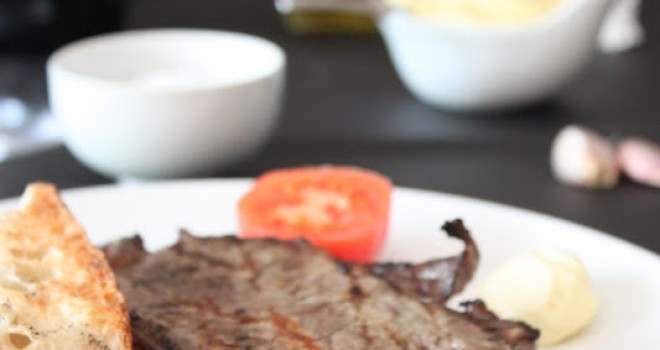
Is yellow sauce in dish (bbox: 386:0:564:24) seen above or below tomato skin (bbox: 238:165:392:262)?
above

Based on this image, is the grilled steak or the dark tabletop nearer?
the grilled steak

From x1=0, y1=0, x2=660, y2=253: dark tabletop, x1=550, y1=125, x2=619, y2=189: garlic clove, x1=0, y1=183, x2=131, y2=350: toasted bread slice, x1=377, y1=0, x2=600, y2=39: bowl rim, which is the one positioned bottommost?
x1=0, y1=0, x2=660, y2=253: dark tabletop

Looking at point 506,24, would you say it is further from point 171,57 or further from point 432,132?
point 171,57

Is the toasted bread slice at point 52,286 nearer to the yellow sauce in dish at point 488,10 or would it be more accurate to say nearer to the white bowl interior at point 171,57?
the white bowl interior at point 171,57

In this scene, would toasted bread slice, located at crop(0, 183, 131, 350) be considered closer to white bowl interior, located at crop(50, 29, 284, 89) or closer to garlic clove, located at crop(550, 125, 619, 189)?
white bowl interior, located at crop(50, 29, 284, 89)

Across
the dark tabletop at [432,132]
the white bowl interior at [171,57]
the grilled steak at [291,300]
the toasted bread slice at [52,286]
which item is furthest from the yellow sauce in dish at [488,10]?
the toasted bread slice at [52,286]

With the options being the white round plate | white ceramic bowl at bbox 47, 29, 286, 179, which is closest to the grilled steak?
the white round plate

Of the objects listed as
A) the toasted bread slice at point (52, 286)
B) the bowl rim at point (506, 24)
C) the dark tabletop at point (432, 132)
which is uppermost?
the bowl rim at point (506, 24)
